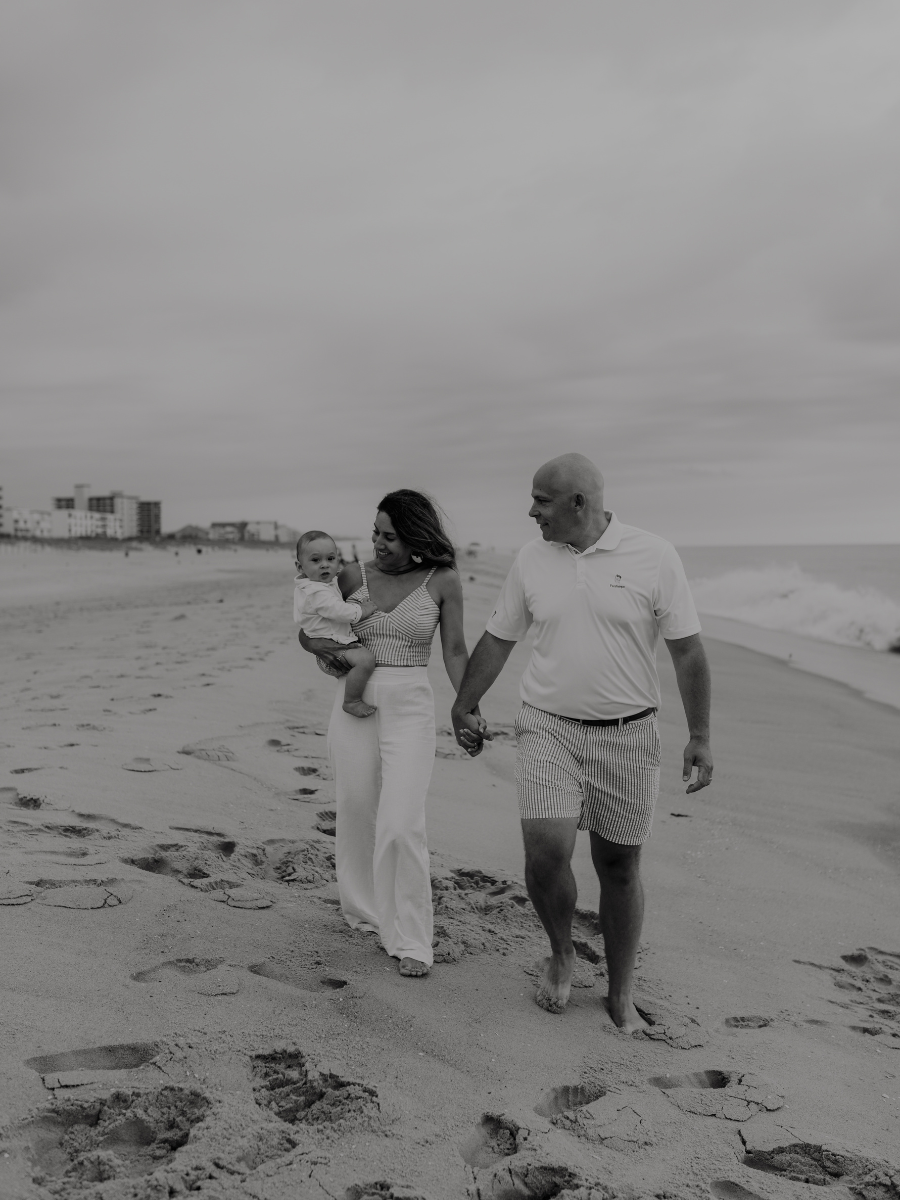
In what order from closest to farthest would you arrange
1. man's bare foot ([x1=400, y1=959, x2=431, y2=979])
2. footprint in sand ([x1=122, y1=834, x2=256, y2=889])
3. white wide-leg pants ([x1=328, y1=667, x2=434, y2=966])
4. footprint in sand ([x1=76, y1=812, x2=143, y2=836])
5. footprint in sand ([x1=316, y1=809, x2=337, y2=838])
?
man's bare foot ([x1=400, y1=959, x2=431, y2=979]) < white wide-leg pants ([x1=328, y1=667, x2=434, y2=966]) < footprint in sand ([x1=122, y1=834, x2=256, y2=889]) < footprint in sand ([x1=76, y1=812, x2=143, y2=836]) < footprint in sand ([x1=316, y1=809, x2=337, y2=838])

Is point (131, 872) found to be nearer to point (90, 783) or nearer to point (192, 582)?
point (90, 783)

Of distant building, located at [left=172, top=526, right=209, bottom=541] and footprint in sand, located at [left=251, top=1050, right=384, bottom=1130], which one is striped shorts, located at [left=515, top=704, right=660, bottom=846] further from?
distant building, located at [left=172, top=526, right=209, bottom=541]

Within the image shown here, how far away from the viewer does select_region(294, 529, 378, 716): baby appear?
3852 mm

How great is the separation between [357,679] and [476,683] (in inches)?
18.5

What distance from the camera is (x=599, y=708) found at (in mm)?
3512

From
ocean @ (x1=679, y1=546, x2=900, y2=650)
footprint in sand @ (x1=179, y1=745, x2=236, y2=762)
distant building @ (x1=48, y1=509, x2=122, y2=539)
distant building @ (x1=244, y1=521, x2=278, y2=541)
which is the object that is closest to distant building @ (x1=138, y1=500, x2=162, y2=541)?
distant building @ (x1=48, y1=509, x2=122, y2=539)

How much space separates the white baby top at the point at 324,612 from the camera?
3912 mm

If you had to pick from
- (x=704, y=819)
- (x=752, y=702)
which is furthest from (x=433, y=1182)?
(x=752, y=702)

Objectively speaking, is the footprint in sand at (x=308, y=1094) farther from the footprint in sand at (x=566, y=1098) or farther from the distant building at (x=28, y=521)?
the distant building at (x=28, y=521)

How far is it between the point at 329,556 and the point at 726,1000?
2.39 metres

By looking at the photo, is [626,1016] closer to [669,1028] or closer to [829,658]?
[669,1028]

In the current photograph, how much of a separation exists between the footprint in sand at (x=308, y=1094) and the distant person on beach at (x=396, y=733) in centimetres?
84

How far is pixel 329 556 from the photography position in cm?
411

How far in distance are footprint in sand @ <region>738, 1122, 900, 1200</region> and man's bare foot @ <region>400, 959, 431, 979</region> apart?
4.12 feet
